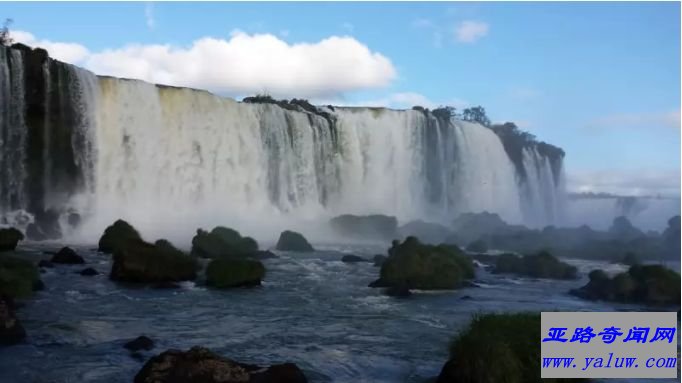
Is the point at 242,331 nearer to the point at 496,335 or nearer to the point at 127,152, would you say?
the point at 496,335

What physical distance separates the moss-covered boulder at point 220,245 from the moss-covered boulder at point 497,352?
1428 cm

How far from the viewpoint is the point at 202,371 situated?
24.2ft

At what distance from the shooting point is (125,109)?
100 ft

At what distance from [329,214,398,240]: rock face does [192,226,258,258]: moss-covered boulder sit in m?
13.4

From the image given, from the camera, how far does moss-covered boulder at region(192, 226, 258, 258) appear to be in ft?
70.8

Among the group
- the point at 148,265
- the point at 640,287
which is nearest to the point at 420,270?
the point at 640,287

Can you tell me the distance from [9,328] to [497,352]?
6921mm

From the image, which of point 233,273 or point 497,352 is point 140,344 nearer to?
point 497,352

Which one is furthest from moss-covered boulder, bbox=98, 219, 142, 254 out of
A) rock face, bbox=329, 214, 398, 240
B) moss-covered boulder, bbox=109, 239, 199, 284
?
rock face, bbox=329, 214, 398, 240

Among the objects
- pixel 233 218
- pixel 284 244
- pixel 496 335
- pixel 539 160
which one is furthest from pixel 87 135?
pixel 539 160

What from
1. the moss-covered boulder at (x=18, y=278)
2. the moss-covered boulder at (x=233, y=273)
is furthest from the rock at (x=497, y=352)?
the moss-covered boulder at (x=18, y=278)

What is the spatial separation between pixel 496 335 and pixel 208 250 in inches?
595

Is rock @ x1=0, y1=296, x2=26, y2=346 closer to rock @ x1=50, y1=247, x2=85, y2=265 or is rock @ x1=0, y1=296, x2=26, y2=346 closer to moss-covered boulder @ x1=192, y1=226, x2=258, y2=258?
rock @ x1=50, y1=247, x2=85, y2=265

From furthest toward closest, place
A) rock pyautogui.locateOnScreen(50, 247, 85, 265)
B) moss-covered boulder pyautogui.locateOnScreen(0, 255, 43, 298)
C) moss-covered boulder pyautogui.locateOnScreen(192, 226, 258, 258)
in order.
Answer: moss-covered boulder pyautogui.locateOnScreen(192, 226, 258, 258) → rock pyautogui.locateOnScreen(50, 247, 85, 265) → moss-covered boulder pyautogui.locateOnScreen(0, 255, 43, 298)
